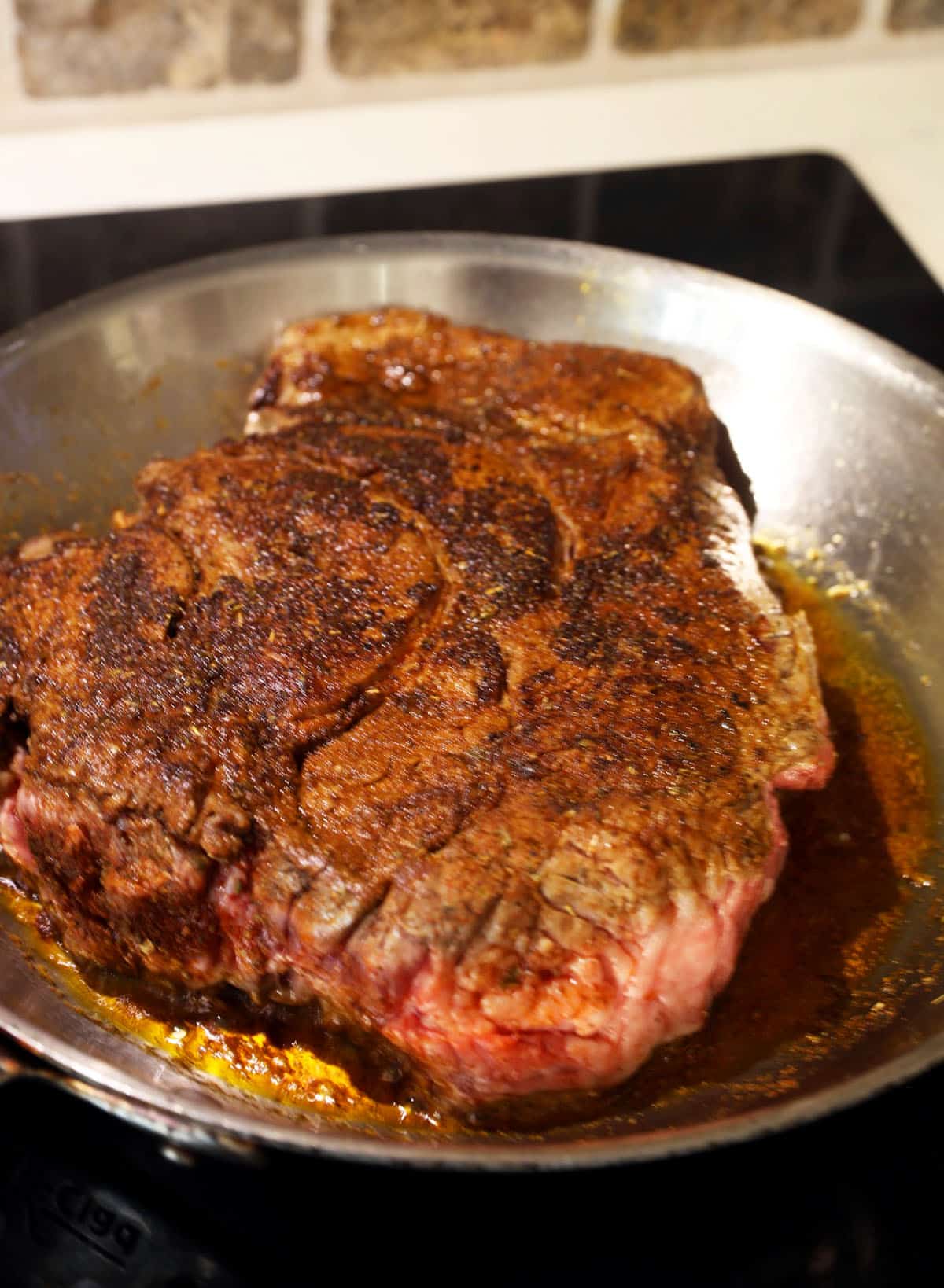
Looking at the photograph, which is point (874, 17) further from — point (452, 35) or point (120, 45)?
point (120, 45)

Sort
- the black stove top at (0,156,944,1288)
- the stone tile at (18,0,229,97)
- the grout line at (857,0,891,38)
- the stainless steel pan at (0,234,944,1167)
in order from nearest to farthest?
the black stove top at (0,156,944,1288)
the stainless steel pan at (0,234,944,1167)
the stone tile at (18,0,229,97)
the grout line at (857,0,891,38)

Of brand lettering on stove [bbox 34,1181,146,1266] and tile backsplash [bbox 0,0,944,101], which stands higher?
tile backsplash [bbox 0,0,944,101]

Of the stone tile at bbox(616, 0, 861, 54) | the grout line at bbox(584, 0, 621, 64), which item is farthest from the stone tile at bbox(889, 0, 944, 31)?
the grout line at bbox(584, 0, 621, 64)

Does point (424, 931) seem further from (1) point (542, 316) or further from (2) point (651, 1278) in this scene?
(1) point (542, 316)

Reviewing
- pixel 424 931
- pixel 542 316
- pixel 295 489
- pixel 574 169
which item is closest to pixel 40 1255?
pixel 424 931

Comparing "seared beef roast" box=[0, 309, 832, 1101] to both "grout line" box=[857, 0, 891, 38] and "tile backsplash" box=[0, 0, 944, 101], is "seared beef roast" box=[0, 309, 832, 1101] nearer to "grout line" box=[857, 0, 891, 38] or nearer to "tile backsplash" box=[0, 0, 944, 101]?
"tile backsplash" box=[0, 0, 944, 101]

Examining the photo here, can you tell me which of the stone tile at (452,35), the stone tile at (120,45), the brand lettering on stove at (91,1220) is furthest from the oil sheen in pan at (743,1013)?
the stone tile at (452,35)

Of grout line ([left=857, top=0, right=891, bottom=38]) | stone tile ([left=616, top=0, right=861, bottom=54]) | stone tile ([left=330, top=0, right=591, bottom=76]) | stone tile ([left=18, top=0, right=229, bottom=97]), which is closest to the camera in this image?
stone tile ([left=18, top=0, right=229, bottom=97])

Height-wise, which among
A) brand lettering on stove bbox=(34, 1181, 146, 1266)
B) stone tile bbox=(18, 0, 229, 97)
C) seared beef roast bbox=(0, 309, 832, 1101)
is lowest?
brand lettering on stove bbox=(34, 1181, 146, 1266)
